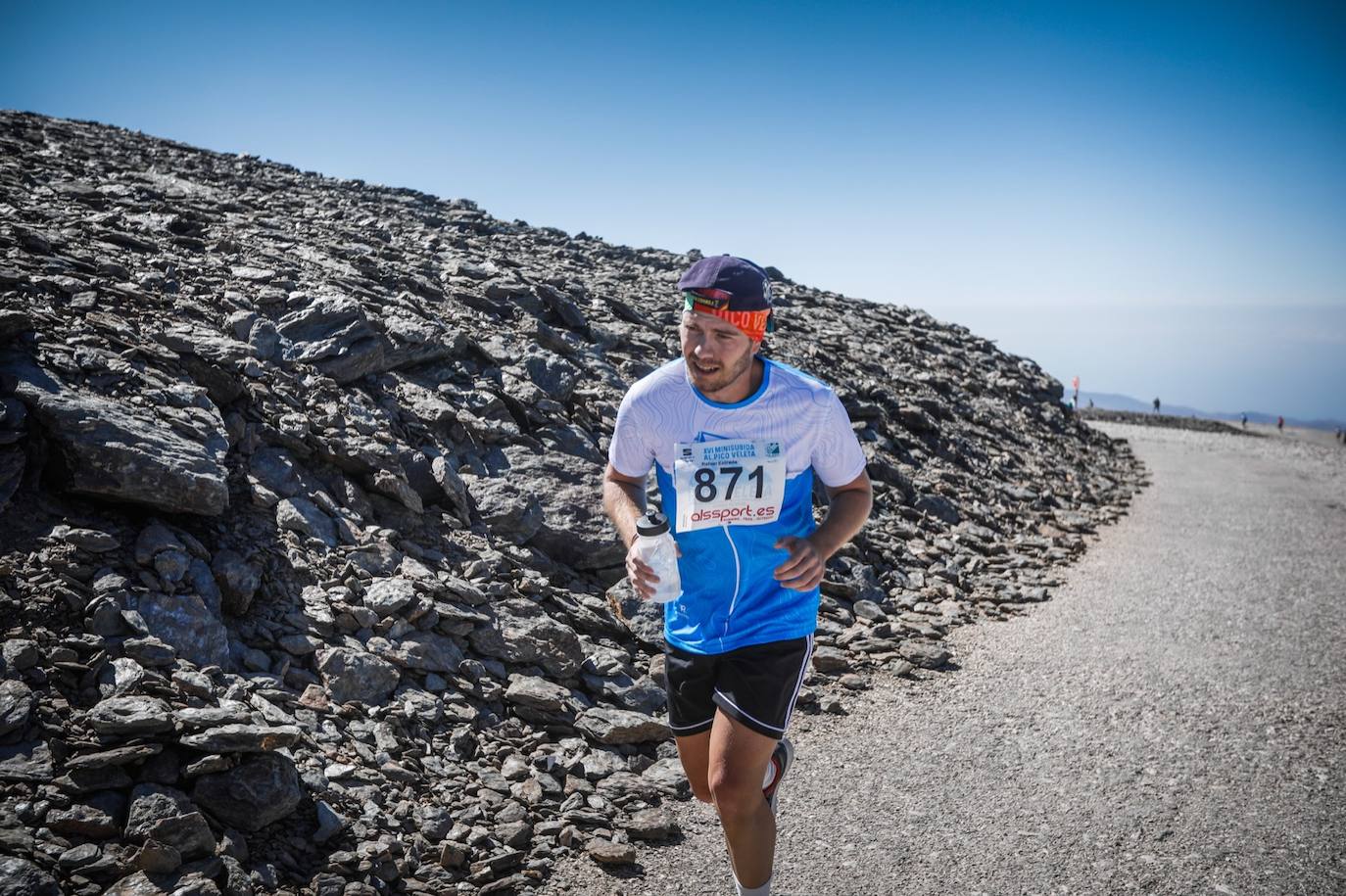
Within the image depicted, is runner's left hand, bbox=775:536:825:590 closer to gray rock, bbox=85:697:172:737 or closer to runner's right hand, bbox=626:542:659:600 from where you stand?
runner's right hand, bbox=626:542:659:600

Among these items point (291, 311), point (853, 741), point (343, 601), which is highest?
point (291, 311)

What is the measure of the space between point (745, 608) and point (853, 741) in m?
3.24

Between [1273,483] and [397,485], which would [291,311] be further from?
[1273,483]

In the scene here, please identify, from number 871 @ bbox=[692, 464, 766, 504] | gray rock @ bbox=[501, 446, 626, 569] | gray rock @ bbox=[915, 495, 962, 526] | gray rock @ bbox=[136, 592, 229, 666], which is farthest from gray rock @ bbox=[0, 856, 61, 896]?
gray rock @ bbox=[915, 495, 962, 526]

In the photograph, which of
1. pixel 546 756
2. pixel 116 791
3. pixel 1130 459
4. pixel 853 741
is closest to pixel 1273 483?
pixel 1130 459

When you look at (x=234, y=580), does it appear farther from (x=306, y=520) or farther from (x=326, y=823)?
(x=326, y=823)

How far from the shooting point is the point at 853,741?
622 cm

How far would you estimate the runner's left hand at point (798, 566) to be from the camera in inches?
135

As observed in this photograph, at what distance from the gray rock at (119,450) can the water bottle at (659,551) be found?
3.65 meters

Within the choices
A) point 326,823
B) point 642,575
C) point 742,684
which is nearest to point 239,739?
point 326,823

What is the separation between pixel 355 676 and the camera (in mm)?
5219

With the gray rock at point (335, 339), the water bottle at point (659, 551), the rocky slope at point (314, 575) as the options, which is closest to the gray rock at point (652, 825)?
the rocky slope at point (314, 575)

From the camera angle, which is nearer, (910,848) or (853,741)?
(910,848)

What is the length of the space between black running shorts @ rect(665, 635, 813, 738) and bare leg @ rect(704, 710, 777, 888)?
0.07 m
